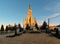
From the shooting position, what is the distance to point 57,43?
64.8 feet

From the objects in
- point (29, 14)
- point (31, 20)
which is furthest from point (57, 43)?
point (29, 14)

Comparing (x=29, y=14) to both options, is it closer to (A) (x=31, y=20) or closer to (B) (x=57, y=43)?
(A) (x=31, y=20)

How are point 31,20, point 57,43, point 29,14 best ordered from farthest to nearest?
1. point 29,14
2. point 31,20
3. point 57,43

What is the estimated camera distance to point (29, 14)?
17250cm

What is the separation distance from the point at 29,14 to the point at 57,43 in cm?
15325

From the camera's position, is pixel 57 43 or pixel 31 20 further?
pixel 31 20

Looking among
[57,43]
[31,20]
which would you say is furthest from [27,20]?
[57,43]

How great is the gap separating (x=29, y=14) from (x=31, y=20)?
17.7 m

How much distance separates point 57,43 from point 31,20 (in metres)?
137

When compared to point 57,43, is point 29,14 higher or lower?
higher

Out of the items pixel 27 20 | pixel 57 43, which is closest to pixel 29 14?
pixel 27 20

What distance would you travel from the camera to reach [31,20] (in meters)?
156

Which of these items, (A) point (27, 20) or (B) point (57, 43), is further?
(A) point (27, 20)

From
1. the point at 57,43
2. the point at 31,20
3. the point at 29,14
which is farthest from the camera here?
the point at 29,14
